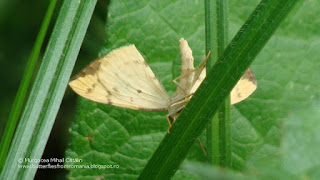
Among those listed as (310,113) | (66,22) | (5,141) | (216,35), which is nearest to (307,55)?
(216,35)

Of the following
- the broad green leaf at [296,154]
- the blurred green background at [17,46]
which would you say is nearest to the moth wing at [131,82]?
the blurred green background at [17,46]

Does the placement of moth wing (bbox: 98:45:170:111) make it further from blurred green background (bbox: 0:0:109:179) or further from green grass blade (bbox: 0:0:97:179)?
blurred green background (bbox: 0:0:109:179)

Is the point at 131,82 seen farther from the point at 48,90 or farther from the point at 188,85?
the point at 48,90

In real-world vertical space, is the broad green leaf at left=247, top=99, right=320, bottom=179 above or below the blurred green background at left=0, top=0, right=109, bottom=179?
above

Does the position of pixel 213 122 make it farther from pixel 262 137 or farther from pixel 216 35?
pixel 262 137

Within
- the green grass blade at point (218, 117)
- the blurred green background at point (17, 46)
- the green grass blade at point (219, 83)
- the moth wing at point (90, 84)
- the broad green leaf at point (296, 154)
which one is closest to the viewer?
the broad green leaf at point (296, 154)

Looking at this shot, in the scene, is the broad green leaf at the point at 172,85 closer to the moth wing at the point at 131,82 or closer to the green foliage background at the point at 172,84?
the green foliage background at the point at 172,84

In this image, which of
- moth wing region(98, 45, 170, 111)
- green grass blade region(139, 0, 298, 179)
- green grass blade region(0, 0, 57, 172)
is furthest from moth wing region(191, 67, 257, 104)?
green grass blade region(0, 0, 57, 172)

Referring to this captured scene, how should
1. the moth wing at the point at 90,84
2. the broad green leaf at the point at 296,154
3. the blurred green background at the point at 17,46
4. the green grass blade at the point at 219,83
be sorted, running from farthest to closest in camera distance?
1. the blurred green background at the point at 17,46
2. the moth wing at the point at 90,84
3. the green grass blade at the point at 219,83
4. the broad green leaf at the point at 296,154
